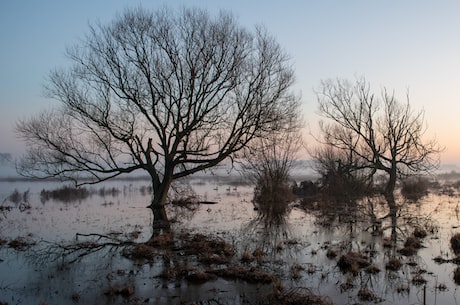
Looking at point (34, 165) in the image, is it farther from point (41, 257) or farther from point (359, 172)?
point (359, 172)

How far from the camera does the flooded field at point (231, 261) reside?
7.06m

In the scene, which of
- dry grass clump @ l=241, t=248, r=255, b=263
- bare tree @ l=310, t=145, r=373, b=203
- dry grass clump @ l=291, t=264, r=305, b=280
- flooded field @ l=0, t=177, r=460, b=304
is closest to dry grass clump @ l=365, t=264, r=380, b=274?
flooded field @ l=0, t=177, r=460, b=304

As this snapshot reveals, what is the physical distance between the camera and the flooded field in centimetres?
706

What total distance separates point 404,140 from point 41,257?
98.3 feet

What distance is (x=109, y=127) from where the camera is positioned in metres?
23.1

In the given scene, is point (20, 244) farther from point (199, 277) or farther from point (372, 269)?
point (372, 269)

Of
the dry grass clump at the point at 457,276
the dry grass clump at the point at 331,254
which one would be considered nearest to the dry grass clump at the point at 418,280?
the dry grass clump at the point at 457,276

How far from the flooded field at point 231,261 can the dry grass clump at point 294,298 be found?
16 millimetres

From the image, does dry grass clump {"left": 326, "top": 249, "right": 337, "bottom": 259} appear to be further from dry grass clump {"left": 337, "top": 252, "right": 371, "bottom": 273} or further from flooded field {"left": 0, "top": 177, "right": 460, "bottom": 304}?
dry grass clump {"left": 337, "top": 252, "right": 371, "bottom": 273}

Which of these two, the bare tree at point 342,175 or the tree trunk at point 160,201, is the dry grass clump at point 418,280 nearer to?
the tree trunk at point 160,201

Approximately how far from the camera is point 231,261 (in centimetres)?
963

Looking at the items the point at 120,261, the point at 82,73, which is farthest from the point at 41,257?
the point at 82,73

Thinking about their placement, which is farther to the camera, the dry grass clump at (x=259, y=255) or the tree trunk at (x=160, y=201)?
the tree trunk at (x=160, y=201)

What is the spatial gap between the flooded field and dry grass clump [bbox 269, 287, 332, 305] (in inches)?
0.6
